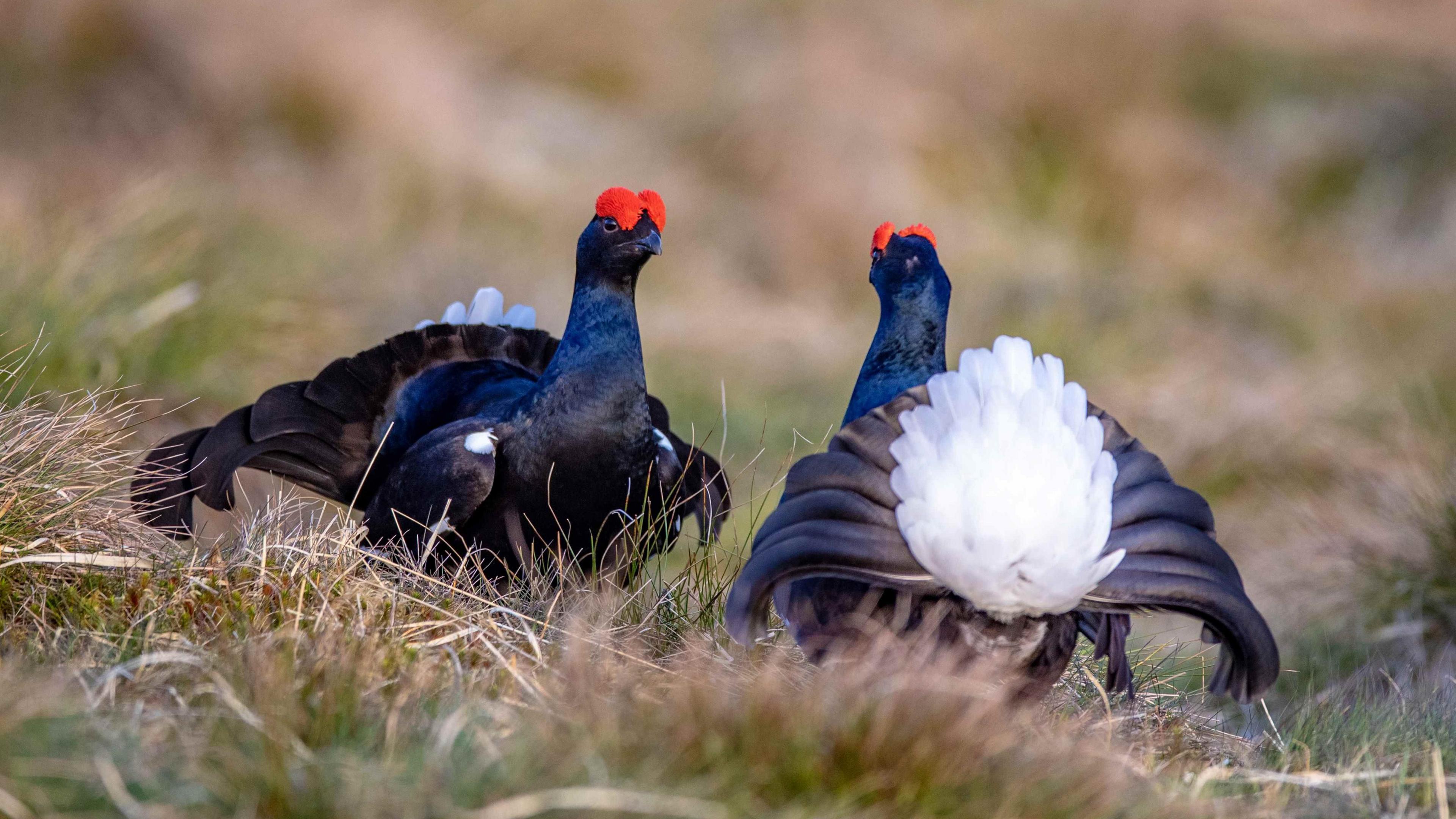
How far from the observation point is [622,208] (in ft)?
11.2

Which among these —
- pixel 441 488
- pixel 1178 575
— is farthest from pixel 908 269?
pixel 441 488

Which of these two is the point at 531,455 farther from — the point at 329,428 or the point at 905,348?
the point at 905,348

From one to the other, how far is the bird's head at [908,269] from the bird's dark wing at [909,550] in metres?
0.71

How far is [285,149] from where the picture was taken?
9.34 meters

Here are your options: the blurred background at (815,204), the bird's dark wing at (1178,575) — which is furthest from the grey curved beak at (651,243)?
the bird's dark wing at (1178,575)

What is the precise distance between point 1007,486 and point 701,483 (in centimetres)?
161

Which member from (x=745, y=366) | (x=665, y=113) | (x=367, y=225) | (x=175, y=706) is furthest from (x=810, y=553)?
(x=665, y=113)

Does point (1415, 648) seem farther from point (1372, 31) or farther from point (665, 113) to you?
point (1372, 31)

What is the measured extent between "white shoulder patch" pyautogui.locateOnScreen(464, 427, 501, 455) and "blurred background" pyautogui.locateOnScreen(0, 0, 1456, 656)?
32.3 inches

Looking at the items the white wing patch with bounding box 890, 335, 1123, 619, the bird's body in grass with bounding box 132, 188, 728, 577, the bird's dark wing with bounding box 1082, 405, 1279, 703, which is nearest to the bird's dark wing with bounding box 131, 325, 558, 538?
the bird's body in grass with bounding box 132, 188, 728, 577

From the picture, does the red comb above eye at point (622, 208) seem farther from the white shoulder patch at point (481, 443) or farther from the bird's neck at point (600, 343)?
the white shoulder patch at point (481, 443)

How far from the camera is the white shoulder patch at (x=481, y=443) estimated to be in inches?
132

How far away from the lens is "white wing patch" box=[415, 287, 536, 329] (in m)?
4.32

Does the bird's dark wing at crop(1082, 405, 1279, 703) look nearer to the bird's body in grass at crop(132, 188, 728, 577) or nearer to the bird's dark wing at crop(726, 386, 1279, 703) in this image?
the bird's dark wing at crop(726, 386, 1279, 703)
